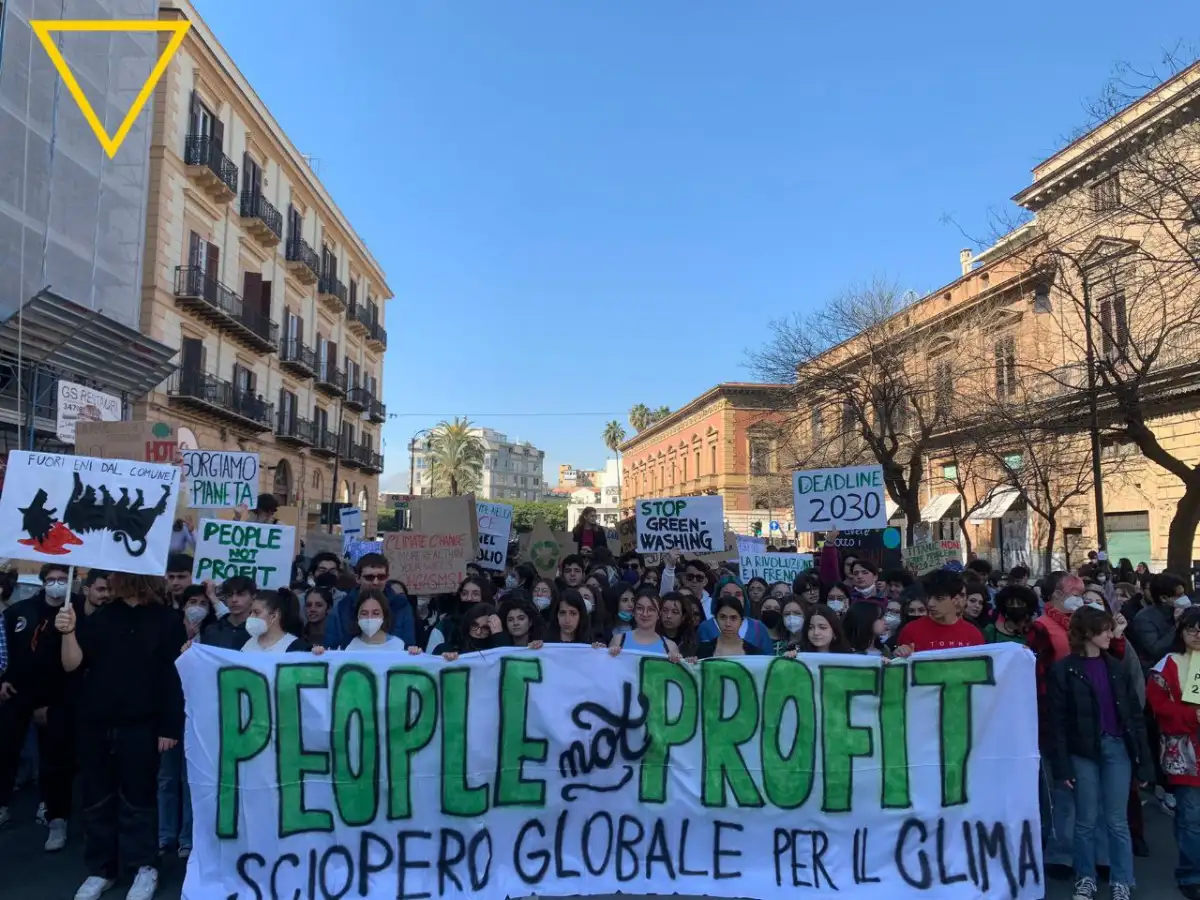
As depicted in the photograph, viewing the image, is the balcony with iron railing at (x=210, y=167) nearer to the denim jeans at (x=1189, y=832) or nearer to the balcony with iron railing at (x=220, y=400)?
the balcony with iron railing at (x=220, y=400)

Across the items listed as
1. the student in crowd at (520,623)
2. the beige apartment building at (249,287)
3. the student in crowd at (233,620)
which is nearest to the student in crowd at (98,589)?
the student in crowd at (233,620)

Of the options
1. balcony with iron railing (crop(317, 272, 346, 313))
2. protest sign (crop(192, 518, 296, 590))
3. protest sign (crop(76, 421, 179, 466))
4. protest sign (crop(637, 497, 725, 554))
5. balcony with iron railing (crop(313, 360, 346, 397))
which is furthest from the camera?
balcony with iron railing (crop(317, 272, 346, 313))

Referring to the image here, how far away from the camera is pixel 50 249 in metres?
17.0

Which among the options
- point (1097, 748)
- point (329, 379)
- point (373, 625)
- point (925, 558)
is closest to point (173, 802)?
point (373, 625)

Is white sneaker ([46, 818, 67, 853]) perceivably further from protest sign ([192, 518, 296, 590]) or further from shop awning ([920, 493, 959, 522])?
shop awning ([920, 493, 959, 522])

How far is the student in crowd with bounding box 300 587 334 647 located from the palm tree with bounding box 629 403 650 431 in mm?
91661

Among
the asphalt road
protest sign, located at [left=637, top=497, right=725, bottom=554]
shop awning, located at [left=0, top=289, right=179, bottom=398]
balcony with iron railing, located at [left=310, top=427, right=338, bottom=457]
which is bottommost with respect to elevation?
the asphalt road

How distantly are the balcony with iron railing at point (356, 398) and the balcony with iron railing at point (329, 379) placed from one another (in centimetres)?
98

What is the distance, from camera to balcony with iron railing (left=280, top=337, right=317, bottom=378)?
33.8 metres

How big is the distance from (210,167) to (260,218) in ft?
13.7

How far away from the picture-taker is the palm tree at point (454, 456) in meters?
83.6

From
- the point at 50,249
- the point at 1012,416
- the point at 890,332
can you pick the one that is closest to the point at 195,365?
the point at 50,249

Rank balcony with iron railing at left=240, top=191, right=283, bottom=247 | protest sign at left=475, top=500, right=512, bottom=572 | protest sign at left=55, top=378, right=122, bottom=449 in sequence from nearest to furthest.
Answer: protest sign at left=475, top=500, right=512, bottom=572 < protest sign at left=55, top=378, right=122, bottom=449 < balcony with iron railing at left=240, top=191, right=283, bottom=247

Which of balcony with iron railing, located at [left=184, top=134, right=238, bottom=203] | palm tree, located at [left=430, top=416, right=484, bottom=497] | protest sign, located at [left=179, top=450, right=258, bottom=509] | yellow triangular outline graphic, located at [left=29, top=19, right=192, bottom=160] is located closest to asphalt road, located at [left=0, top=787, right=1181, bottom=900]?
protest sign, located at [left=179, top=450, right=258, bottom=509]
